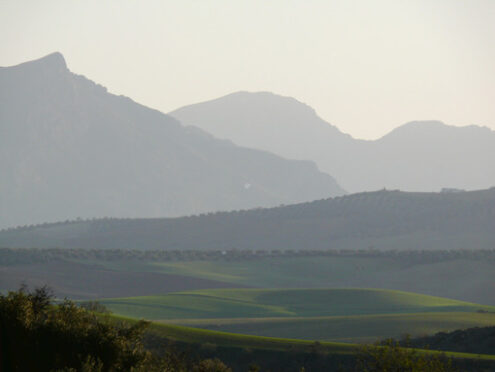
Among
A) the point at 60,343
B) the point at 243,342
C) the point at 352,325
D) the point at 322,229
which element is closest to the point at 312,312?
the point at 352,325

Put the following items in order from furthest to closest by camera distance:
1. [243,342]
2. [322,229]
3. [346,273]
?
[322,229]
[346,273]
[243,342]

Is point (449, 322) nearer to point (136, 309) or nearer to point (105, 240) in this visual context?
point (136, 309)

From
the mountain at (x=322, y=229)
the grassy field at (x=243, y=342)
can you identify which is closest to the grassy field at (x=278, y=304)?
the grassy field at (x=243, y=342)

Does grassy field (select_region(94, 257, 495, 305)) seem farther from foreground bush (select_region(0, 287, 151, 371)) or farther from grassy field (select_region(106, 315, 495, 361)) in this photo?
foreground bush (select_region(0, 287, 151, 371))

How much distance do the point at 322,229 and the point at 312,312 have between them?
72.8 m

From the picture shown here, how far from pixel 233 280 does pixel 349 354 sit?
2409 inches

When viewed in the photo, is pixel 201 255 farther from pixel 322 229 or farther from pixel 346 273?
pixel 322 229

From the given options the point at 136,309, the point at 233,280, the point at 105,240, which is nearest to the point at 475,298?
the point at 233,280

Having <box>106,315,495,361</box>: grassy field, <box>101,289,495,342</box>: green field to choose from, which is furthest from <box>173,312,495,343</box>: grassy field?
<box>106,315,495,361</box>: grassy field

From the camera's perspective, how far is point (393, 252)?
115 meters

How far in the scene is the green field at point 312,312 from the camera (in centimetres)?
5241

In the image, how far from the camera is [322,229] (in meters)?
143

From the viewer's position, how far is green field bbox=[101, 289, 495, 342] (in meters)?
52.4

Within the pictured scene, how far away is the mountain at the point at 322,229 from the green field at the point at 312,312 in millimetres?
49549
